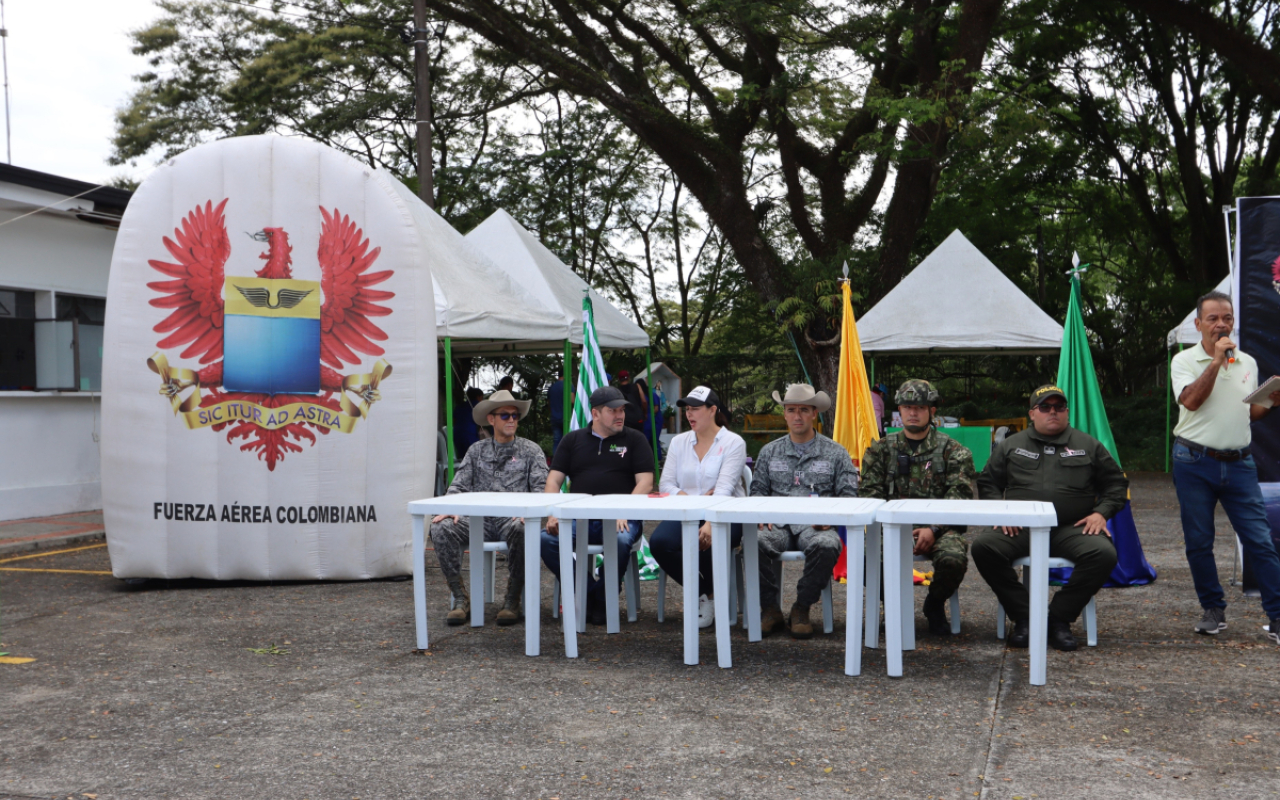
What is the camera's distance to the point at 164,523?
7.96 metres

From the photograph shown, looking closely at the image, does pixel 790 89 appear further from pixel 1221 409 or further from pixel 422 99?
pixel 1221 409

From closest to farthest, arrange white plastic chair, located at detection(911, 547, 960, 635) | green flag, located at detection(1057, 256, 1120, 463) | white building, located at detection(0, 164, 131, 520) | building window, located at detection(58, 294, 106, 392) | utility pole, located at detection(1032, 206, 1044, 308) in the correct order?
white plastic chair, located at detection(911, 547, 960, 635), green flag, located at detection(1057, 256, 1120, 463), white building, located at detection(0, 164, 131, 520), building window, located at detection(58, 294, 106, 392), utility pole, located at detection(1032, 206, 1044, 308)

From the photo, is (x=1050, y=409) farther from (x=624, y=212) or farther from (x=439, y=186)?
(x=624, y=212)

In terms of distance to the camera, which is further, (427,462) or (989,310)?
(989,310)

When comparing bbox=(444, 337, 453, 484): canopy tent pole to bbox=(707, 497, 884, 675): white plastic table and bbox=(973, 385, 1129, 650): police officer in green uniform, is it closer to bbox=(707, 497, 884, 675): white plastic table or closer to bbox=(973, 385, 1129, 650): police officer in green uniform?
bbox=(707, 497, 884, 675): white plastic table

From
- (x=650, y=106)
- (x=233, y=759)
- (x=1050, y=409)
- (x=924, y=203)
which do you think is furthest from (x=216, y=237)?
(x=924, y=203)

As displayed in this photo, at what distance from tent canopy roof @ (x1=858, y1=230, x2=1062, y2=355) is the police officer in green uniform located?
6946mm

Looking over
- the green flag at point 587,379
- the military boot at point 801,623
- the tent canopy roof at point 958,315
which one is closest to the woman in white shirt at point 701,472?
the military boot at point 801,623

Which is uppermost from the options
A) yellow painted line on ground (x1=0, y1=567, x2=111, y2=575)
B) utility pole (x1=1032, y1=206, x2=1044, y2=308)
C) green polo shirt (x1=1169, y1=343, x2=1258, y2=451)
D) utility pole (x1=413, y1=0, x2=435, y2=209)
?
utility pole (x1=413, y1=0, x2=435, y2=209)

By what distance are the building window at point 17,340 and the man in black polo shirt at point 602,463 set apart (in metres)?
7.34

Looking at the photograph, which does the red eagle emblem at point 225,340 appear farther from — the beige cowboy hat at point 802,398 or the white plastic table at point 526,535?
the beige cowboy hat at point 802,398

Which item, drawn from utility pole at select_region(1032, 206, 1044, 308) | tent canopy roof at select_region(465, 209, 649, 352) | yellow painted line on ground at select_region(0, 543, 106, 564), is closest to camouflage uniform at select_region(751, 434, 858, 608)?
tent canopy roof at select_region(465, 209, 649, 352)

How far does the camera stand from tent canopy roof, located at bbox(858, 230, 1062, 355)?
42.2 feet

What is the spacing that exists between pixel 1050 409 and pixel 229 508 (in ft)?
18.1
